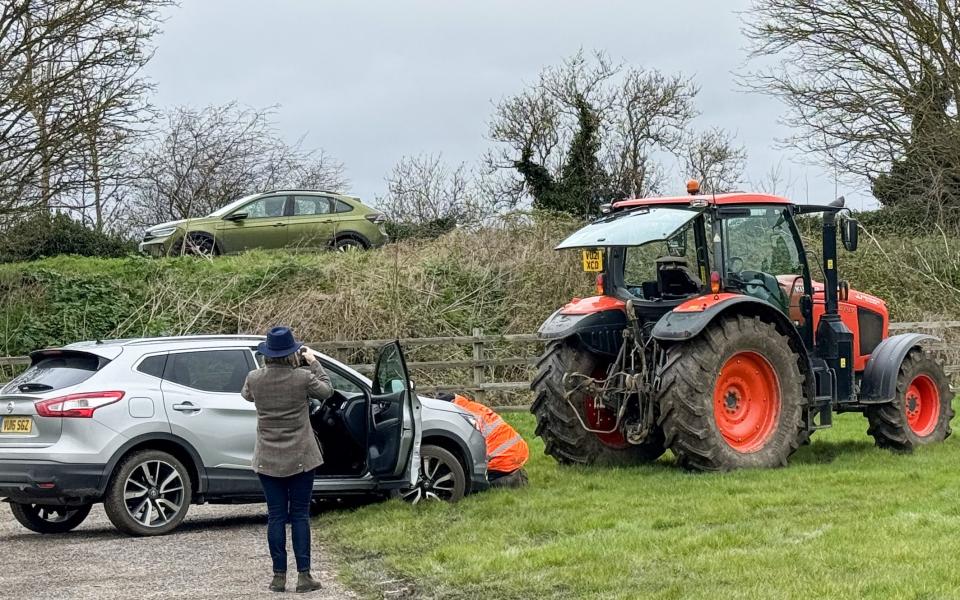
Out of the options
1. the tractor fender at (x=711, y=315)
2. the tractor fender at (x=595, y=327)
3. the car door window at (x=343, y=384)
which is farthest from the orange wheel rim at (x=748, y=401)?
the car door window at (x=343, y=384)

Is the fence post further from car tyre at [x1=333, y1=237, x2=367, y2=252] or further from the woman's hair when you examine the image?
the woman's hair

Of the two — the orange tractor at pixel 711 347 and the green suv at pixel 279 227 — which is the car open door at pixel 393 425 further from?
the green suv at pixel 279 227

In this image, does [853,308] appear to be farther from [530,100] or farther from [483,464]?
[530,100]

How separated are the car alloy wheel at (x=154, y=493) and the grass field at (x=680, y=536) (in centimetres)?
131

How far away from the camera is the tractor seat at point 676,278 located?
13.0 m

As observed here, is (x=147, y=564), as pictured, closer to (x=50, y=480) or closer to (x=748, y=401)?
(x=50, y=480)

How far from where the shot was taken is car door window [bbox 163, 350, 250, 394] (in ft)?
36.8

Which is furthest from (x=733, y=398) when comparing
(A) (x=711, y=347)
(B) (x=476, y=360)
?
(B) (x=476, y=360)

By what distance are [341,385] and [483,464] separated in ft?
4.89

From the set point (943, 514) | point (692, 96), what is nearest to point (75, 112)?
point (943, 514)

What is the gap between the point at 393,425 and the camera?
11.0m

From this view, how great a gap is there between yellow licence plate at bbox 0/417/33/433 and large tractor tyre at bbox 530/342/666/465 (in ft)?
16.2

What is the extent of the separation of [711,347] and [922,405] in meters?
3.78

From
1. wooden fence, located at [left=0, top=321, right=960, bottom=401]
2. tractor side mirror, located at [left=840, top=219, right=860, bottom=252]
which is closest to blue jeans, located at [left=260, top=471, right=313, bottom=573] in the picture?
tractor side mirror, located at [left=840, top=219, right=860, bottom=252]
